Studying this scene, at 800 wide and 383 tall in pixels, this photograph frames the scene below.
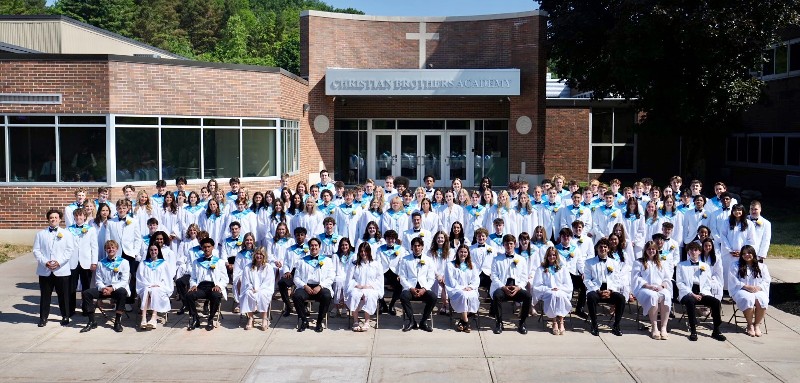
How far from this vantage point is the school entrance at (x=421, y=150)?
29875mm

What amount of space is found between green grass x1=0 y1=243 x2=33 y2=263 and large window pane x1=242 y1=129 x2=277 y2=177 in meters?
5.97

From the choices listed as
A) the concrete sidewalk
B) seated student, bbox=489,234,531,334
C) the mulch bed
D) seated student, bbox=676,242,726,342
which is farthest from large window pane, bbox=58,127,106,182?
the mulch bed

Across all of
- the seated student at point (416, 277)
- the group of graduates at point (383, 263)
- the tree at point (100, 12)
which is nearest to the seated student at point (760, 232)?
the group of graduates at point (383, 263)

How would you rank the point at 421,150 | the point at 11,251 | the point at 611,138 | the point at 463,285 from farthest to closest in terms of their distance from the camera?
1. the point at 611,138
2. the point at 421,150
3. the point at 11,251
4. the point at 463,285

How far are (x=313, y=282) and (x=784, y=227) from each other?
16.4 metres

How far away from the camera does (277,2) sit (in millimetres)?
120000

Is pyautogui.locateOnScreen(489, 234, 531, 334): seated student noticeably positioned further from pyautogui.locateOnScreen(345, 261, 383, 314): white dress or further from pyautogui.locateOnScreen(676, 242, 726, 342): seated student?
pyautogui.locateOnScreen(676, 242, 726, 342): seated student

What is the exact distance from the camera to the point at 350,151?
30.3m

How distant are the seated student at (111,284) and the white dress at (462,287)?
4763 millimetres

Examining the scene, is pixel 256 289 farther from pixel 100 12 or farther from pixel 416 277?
pixel 100 12

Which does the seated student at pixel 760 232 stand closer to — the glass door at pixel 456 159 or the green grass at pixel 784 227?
the green grass at pixel 784 227

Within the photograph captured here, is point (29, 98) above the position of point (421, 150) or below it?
above

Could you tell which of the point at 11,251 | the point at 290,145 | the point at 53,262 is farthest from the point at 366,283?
the point at 290,145

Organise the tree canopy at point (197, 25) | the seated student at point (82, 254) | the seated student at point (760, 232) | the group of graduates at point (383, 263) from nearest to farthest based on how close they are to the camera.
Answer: the group of graduates at point (383, 263), the seated student at point (82, 254), the seated student at point (760, 232), the tree canopy at point (197, 25)
